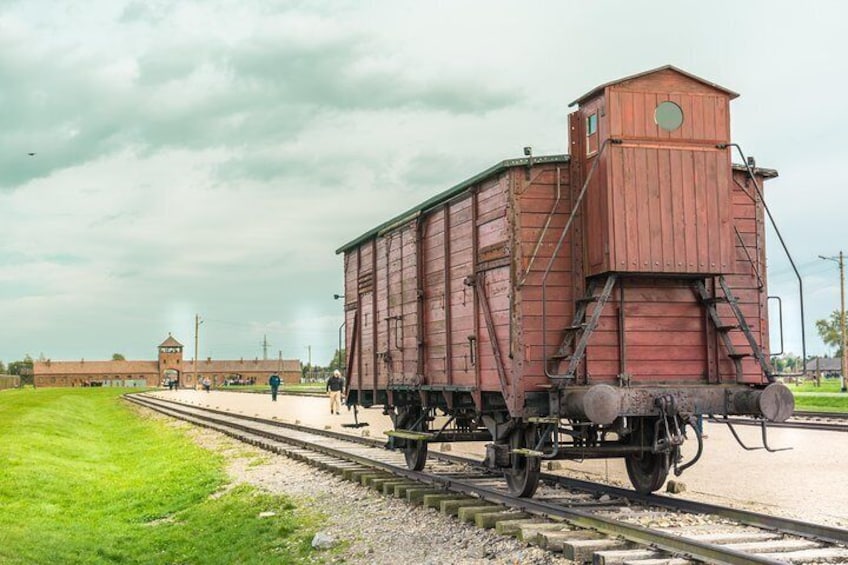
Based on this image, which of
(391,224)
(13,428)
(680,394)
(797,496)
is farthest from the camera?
(13,428)

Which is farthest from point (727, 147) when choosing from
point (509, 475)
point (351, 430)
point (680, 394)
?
point (351, 430)

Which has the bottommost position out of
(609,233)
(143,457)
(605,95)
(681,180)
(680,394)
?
(143,457)

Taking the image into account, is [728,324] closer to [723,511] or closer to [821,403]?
[723,511]

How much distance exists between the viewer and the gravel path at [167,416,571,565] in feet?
29.0

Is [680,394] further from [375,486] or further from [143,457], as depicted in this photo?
[143,457]

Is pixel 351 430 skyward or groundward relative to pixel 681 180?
groundward

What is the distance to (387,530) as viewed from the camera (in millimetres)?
10586

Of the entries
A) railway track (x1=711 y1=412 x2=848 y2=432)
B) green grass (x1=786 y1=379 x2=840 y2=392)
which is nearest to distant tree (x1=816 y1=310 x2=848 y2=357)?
green grass (x1=786 y1=379 x2=840 y2=392)

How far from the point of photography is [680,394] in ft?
33.4

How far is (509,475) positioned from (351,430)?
1497 cm

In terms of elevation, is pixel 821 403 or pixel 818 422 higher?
pixel 818 422

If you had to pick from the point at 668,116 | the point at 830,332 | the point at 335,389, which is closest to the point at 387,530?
the point at 668,116

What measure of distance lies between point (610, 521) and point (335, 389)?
25191 mm

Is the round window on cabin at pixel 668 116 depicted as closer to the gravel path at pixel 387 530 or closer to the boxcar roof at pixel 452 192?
the boxcar roof at pixel 452 192
